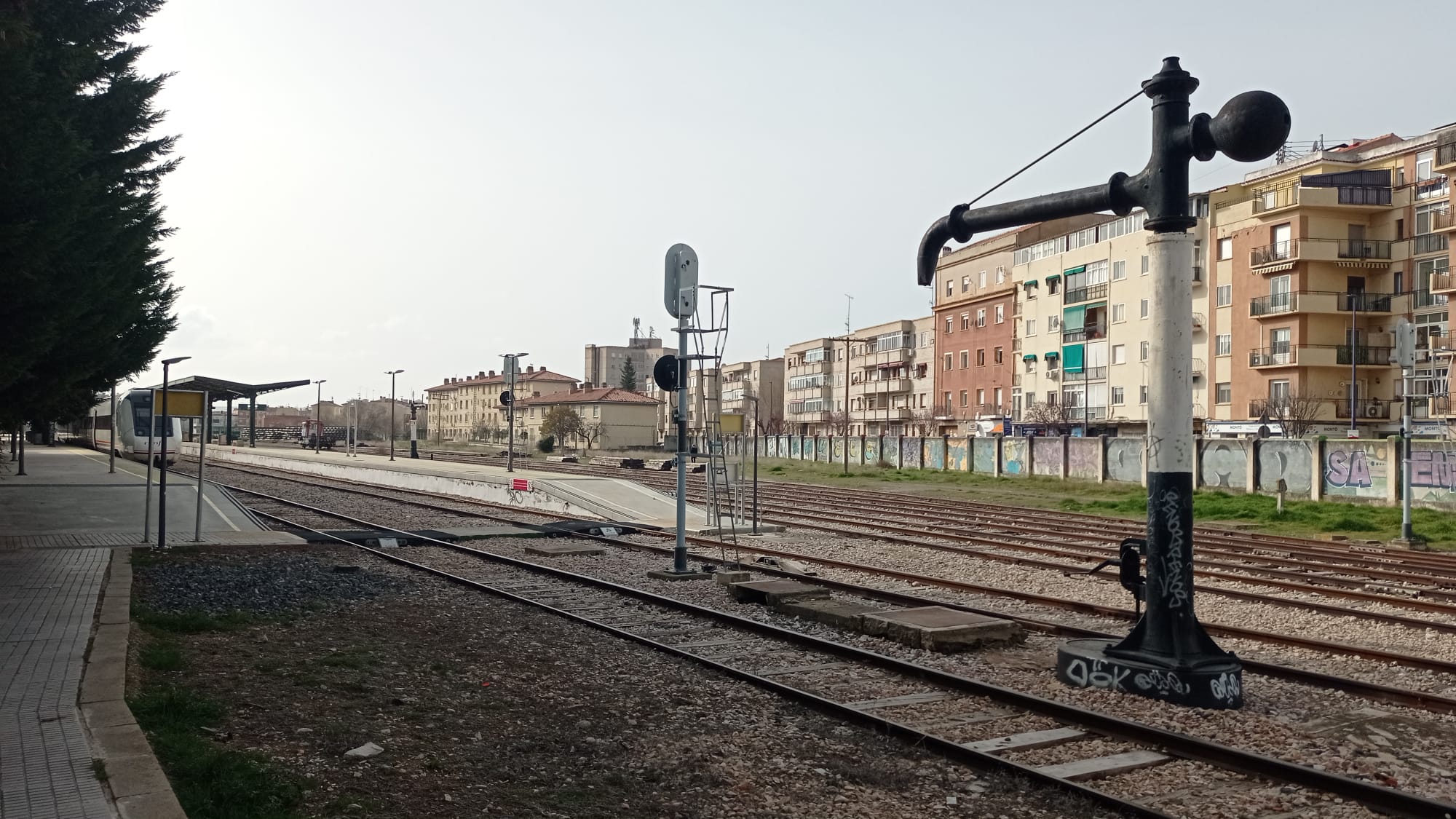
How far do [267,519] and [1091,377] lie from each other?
51111mm

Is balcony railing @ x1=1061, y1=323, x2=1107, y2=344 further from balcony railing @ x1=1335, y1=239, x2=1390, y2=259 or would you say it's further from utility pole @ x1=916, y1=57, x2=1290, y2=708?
utility pole @ x1=916, y1=57, x2=1290, y2=708

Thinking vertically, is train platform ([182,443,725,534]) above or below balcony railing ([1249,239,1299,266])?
below

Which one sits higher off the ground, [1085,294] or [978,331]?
[1085,294]

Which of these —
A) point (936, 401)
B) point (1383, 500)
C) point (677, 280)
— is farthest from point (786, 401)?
point (677, 280)

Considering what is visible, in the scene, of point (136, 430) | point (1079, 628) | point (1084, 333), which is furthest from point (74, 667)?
point (1084, 333)

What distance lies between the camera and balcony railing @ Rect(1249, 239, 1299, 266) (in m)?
52.7

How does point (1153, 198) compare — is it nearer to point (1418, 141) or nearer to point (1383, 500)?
point (1383, 500)

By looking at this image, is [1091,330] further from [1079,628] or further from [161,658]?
[161,658]

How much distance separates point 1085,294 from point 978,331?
11.9 m

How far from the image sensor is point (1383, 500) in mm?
27188

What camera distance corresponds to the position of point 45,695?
672cm

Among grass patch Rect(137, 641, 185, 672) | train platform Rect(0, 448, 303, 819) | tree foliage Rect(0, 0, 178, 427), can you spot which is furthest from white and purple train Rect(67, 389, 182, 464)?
grass patch Rect(137, 641, 185, 672)

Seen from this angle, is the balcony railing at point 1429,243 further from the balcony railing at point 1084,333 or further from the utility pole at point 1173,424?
the utility pole at point 1173,424

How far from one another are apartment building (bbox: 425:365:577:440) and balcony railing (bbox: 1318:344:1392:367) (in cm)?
10059
